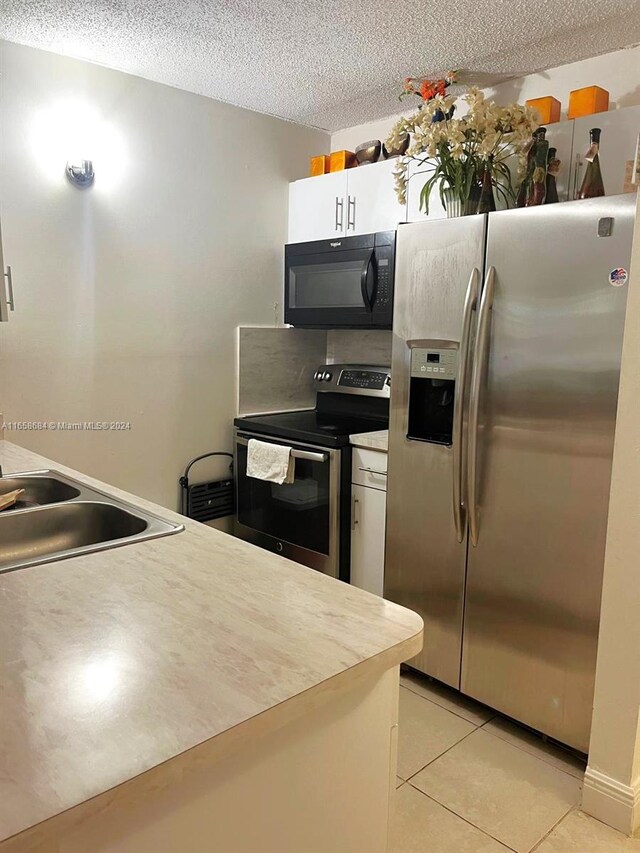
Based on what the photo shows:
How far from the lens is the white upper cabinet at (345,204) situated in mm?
2979

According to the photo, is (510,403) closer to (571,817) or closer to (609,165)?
(609,165)

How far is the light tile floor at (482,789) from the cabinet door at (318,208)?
7.03 ft

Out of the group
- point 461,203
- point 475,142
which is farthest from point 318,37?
point 461,203

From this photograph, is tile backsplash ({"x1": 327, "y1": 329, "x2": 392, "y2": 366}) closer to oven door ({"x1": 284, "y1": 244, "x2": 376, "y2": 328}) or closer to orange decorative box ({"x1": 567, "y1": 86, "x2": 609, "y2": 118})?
oven door ({"x1": 284, "y1": 244, "x2": 376, "y2": 328})

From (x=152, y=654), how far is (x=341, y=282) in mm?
2359

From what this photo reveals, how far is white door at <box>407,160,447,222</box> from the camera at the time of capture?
2.77 meters

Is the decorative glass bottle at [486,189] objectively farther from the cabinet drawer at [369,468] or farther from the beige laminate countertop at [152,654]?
the beige laminate countertop at [152,654]

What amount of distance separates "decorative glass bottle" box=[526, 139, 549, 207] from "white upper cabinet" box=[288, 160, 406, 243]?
0.78 meters

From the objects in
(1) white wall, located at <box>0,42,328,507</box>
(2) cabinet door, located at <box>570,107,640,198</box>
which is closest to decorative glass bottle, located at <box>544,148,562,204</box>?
(2) cabinet door, located at <box>570,107,640,198</box>

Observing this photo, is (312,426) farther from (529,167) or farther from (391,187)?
(529,167)

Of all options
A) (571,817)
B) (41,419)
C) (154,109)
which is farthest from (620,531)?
(154,109)

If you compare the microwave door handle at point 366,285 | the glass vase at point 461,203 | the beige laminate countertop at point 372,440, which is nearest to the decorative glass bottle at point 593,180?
the glass vase at point 461,203

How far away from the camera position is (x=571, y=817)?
188cm

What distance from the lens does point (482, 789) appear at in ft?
6.58
